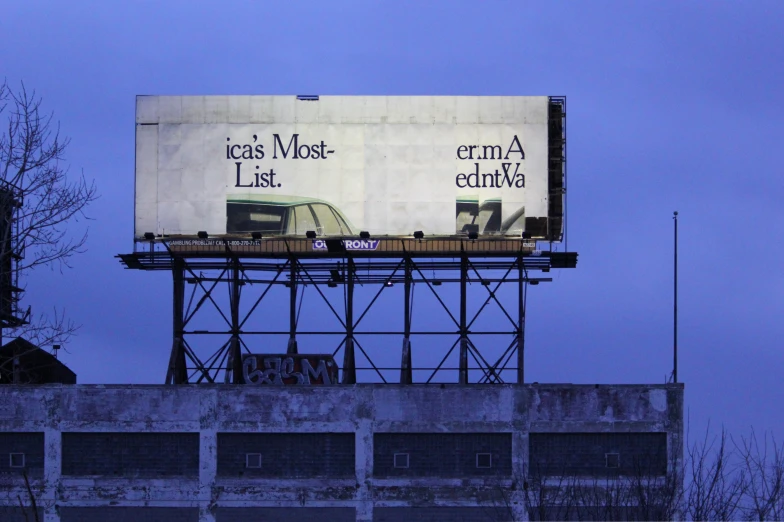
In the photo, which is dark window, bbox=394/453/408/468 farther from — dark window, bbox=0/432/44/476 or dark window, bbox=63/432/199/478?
dark window, bbox=0/432/44/476

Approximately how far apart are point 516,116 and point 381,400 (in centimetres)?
1146

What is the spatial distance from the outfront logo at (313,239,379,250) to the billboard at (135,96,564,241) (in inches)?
10.1

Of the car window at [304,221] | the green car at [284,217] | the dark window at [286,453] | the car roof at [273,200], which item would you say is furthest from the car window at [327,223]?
the dark window at [286,453]

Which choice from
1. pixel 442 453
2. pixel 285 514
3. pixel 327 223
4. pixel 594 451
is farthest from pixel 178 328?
pixel 594 451

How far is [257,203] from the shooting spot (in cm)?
4862

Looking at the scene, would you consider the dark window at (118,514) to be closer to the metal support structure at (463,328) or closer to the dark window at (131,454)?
the dark window at (131,454)

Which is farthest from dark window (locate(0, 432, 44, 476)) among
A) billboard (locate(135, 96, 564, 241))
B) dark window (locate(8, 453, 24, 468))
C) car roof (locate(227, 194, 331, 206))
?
car roof (locate(227, 194, 331, 206))

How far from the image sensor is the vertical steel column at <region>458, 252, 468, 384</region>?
47.3 metres

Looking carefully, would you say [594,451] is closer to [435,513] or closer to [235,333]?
[435,513]

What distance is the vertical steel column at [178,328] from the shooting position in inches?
1863

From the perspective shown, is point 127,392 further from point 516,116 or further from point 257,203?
point 516,116

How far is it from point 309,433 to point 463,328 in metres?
6.98

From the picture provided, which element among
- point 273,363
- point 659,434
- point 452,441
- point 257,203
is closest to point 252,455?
point 273,363

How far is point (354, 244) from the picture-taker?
48.1 meters
